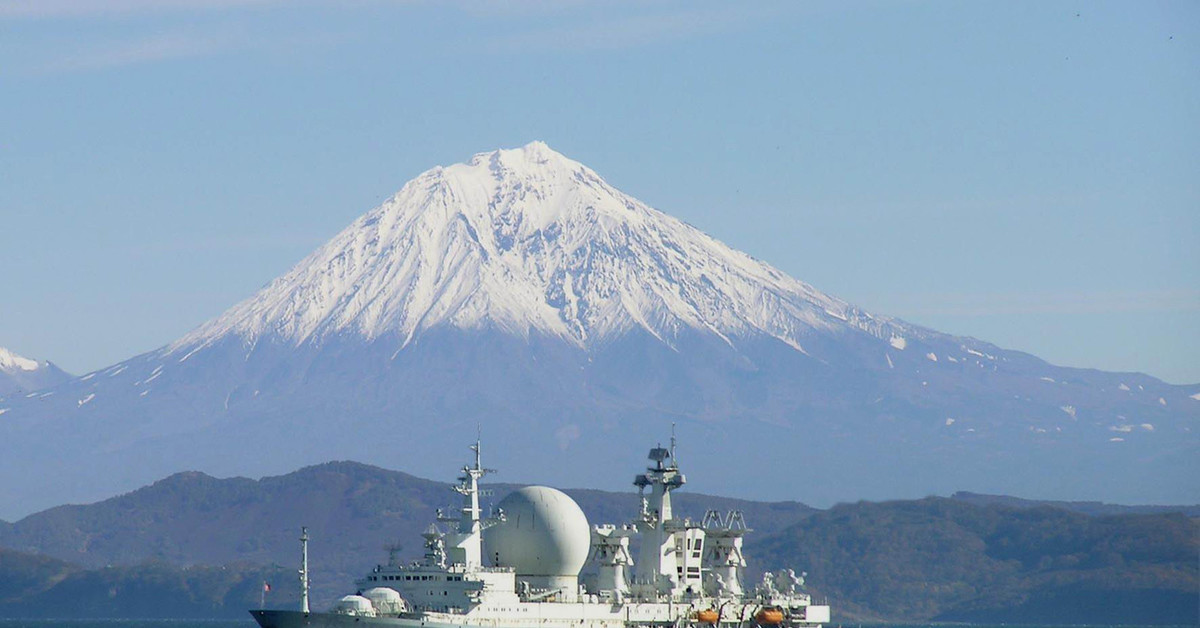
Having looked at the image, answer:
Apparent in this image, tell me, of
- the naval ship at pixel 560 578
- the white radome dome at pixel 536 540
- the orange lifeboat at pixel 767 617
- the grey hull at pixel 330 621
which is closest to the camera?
the grey hull at pixel 330 621

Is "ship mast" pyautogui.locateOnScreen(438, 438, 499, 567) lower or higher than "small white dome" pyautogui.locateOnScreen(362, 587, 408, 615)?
higher

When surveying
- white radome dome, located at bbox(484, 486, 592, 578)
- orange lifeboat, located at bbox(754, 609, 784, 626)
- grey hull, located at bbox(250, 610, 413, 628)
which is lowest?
orange lifeboat, located at bbox(754, 609, 784, 626)

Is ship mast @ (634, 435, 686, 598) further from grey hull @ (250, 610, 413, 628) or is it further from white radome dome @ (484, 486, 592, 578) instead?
grey hull @ (250, 610, 413, 628)

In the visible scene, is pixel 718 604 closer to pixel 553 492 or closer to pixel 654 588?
pixel 654 588

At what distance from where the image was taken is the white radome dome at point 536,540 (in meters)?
92.4

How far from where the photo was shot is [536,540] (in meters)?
92.2

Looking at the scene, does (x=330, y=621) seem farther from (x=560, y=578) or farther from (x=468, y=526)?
(x=560, y=578)

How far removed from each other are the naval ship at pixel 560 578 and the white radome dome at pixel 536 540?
1.7 inches

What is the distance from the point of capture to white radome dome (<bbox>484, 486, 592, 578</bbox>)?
303ft

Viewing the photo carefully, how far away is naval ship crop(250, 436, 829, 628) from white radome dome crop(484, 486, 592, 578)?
0.04 meters

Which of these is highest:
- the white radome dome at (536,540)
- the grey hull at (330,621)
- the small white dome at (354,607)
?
the white radome dome at (536,540)

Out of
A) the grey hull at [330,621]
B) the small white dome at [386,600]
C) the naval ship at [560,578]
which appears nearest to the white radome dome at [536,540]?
the naval ship at [560,578]

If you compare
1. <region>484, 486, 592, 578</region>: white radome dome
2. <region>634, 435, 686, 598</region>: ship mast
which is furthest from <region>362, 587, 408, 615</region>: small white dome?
<region>634, 435, 686, 598</region>: ship mast

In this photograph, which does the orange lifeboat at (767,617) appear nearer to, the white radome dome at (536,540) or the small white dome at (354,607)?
the white radome dome at (536,540)
